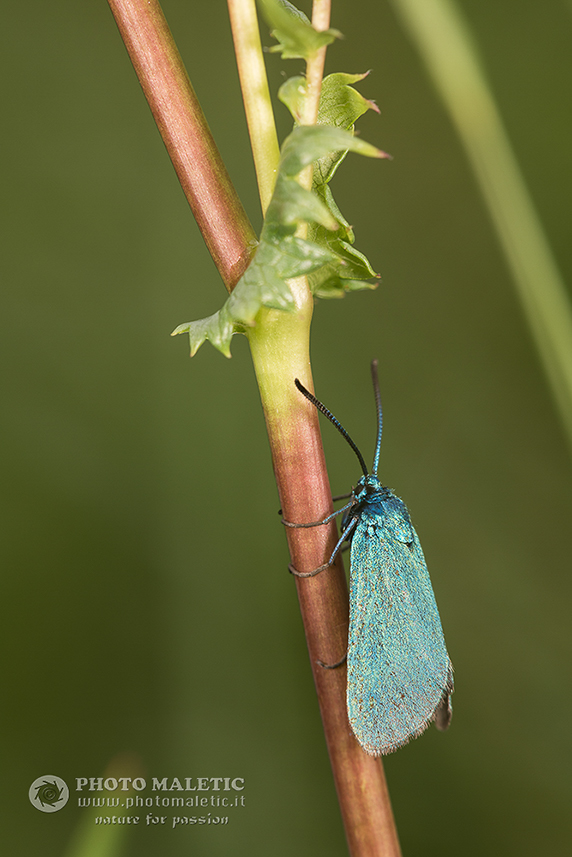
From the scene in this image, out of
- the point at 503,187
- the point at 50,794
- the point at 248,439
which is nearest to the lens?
the point at 503,187

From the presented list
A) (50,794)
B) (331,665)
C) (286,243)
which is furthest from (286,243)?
(50,794)

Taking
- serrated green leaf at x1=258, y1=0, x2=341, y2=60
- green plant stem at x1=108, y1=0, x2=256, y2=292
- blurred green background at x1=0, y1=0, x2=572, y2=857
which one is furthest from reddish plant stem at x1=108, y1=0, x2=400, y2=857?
blurred green background at x1=0, y1=0, x2=572, y2=857

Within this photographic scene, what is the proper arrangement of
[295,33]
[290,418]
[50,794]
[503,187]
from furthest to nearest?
[50,794]
[503,187]
[290,418]
[295,33]

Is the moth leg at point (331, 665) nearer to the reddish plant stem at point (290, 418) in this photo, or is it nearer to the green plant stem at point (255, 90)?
the reddish plant stem at point (290, 418)

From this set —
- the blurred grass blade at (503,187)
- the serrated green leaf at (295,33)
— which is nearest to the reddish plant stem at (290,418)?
the serrated green leaf at (295,33)

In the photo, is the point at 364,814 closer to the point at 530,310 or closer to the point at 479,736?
the point at 530,310

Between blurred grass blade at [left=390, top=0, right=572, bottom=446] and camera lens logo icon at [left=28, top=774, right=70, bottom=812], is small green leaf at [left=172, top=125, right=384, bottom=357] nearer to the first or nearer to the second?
blurred grass blade at [left=390, top=0, right=572, bottom=446]

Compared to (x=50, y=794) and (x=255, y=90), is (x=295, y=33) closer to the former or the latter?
(x=255, y=90)

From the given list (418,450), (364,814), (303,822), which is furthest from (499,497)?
(364,814)
